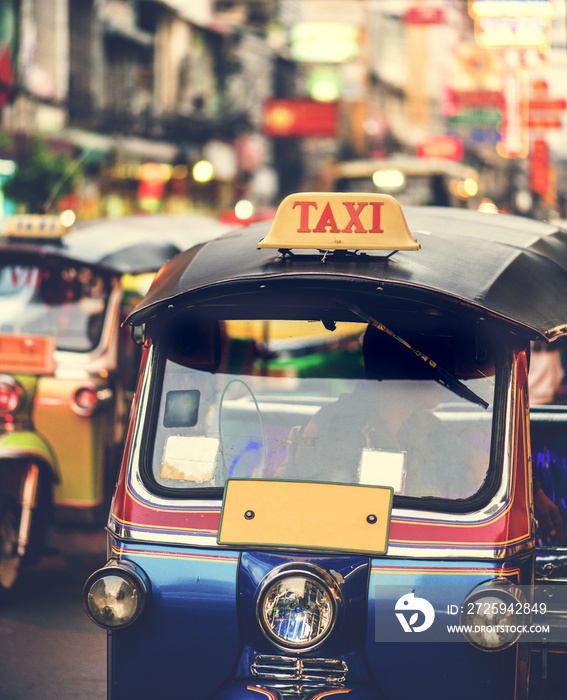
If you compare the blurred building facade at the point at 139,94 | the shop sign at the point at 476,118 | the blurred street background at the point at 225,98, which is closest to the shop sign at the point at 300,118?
the blurred street background at the point at 225,98

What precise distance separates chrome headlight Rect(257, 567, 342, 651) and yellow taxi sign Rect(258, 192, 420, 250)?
3.42 ft

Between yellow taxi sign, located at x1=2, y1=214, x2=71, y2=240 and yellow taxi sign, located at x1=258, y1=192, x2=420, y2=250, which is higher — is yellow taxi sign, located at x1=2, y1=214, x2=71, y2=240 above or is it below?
above

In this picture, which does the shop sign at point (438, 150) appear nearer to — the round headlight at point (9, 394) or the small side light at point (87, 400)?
the small side light at point (87, 400)

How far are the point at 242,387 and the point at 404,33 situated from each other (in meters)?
47.7

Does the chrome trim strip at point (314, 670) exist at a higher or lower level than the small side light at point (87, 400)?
lower

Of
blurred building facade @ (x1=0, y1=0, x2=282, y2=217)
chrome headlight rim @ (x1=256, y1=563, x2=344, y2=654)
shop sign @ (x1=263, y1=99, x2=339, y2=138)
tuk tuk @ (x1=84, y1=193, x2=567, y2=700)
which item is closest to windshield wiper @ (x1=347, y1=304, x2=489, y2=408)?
tuk tuk @ (x1=84, y1=193, x2=567, y2=700)

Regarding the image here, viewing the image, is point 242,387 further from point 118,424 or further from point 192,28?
point 192,28

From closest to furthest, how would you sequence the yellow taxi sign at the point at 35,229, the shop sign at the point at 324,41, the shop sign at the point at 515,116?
the yellow taxi sign at the point at 35,229
the shop sign at the point at 515,116
the shop sign at the point at 324,41

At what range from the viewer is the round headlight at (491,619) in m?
3.60

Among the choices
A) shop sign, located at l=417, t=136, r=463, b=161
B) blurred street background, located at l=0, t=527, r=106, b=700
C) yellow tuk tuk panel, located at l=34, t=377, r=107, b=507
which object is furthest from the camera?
shop sign, located at l=417, t=136, r=463, b=161

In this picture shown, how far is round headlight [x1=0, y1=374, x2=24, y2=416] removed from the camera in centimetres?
709

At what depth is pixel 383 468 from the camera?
3.90 m

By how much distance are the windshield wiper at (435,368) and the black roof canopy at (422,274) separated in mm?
184

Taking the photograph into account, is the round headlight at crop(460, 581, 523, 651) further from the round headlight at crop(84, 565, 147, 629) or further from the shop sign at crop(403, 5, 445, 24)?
the shop sign at crop(403, 5, 445, 24)
